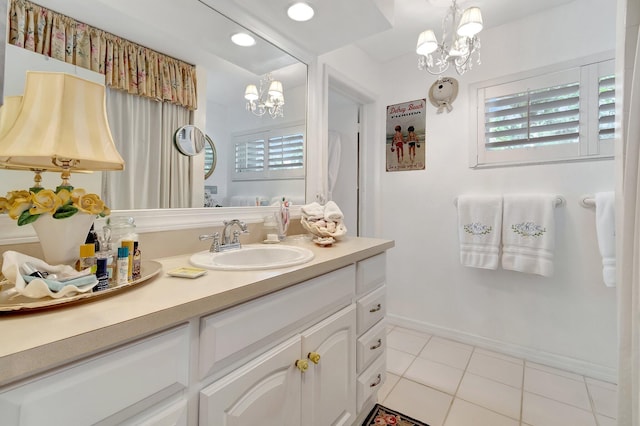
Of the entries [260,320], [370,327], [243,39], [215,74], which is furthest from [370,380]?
[243,39]

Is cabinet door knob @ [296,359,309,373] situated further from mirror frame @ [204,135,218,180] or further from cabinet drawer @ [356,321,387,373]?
mirror frame @ [204,135,218,180]

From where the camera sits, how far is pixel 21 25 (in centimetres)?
77

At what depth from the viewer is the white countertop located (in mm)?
391

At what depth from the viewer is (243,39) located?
137 centimetres

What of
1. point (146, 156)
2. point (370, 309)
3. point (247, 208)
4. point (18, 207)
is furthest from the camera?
point (247, 208)

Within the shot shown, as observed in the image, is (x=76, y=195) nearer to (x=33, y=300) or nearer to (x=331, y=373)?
(x=33, y=300)

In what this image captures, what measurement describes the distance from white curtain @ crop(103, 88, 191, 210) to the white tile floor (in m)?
1.53

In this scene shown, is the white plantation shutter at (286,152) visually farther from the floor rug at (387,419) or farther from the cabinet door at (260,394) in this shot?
the floor rug at (387,419)

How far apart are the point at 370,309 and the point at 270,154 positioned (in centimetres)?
100

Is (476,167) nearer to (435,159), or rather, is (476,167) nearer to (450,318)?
(435,159)

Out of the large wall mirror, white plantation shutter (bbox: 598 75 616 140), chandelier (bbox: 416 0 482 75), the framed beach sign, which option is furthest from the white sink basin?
white plantation shutter (bbox: 598 75 616 140)

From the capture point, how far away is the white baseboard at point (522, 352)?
1.68 metres

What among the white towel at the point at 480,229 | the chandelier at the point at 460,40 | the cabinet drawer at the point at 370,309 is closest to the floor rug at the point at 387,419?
the cabinet drawer at the point at 370,309

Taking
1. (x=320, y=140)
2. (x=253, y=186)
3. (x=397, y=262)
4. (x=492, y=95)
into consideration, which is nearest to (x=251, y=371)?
(x=253, y=186)
